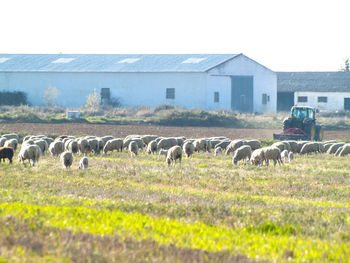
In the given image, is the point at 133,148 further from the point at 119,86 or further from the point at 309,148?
the point at 119,86

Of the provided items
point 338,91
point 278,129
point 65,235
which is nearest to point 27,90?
point 278,129

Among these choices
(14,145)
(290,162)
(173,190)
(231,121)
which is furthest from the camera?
(231,121)

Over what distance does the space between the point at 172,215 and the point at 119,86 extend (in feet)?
160

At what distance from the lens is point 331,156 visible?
25609mm

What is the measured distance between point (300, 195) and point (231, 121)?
33.3 metres

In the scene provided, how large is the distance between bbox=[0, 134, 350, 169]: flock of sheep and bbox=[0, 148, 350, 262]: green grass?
6.75 ft

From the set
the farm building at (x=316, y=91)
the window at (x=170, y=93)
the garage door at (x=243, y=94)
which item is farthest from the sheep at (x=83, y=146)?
the farm building at (x=316, y=91)

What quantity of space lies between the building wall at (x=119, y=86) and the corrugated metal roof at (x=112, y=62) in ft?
1.95

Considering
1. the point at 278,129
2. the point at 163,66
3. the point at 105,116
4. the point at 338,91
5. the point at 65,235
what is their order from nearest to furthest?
1. the point at 65,235
2. the point at 278,129
3. the point at 105,116
4. the point at 163,66
5. the point at 338,91

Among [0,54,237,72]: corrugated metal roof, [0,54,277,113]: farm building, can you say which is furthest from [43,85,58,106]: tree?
[0,54,237,72]: corrugated metal roof

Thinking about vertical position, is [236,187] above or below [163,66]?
below

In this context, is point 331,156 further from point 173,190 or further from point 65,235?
point 65,235

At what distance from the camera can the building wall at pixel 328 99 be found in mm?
67438

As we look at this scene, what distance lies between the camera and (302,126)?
3331 cm
